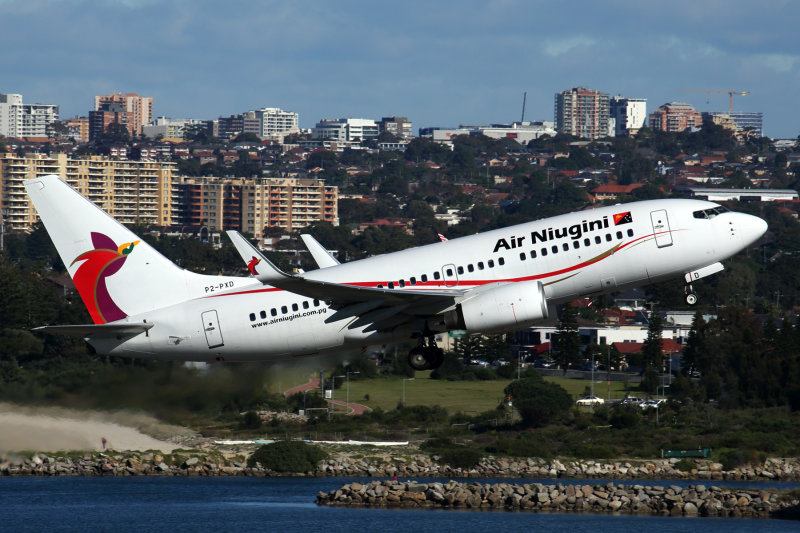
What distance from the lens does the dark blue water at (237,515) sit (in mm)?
92750

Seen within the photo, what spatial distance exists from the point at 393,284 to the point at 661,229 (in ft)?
35.3

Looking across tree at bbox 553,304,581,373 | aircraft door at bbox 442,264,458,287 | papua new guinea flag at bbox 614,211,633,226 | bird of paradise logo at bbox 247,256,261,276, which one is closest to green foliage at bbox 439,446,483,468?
tree at bbox 553,304,581,373

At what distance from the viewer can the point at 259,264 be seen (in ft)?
141

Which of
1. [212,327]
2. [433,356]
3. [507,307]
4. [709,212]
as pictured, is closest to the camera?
[507,307]

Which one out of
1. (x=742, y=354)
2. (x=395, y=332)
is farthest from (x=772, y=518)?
(x=395, y=332)

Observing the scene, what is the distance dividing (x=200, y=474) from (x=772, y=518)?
5252 cm

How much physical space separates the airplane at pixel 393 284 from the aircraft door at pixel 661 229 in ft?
0.17

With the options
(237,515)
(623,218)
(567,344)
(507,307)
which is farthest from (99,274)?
(567,344)

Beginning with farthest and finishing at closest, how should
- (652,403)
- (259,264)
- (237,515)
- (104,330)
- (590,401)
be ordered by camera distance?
(652,403) → (590,401) → (237,515) → (104,330) → (259,264)

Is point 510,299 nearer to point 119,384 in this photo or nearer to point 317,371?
point 317,371

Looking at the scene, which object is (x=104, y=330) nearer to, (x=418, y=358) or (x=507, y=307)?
(x=418, y=358)

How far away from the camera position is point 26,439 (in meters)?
74.6

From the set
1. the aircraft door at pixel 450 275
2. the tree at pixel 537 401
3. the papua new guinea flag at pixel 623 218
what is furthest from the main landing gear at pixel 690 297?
the tree at pixel 537 401

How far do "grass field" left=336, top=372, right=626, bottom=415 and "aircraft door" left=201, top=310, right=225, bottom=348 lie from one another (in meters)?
63.7
